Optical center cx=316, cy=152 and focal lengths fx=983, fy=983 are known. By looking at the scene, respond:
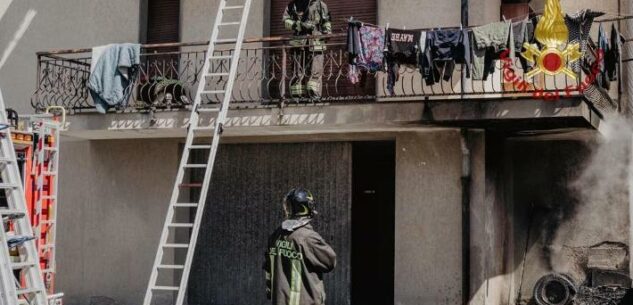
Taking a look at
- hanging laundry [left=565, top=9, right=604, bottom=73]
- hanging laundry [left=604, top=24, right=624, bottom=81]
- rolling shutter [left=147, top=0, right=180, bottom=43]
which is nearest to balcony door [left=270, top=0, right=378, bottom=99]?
rolling shutter [left=147, top=0, right=180, bottom=43]

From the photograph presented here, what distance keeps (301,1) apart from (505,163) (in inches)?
150

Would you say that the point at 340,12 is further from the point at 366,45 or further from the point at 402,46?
the point at 402,46

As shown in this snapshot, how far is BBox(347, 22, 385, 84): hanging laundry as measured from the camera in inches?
485

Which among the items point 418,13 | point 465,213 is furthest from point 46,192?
point 418,13

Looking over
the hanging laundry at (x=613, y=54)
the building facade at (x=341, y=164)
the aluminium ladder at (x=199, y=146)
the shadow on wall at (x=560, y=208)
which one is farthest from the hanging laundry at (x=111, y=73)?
the hanging laundry at (x=613, y=54)

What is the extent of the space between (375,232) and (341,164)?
2.24m

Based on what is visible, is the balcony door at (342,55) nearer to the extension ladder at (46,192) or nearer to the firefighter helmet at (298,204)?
the extension ladder at (46,192)

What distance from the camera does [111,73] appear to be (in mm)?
13867

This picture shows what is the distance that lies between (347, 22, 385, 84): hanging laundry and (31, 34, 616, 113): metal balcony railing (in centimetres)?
35

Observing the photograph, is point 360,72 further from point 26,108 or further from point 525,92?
point 26,108

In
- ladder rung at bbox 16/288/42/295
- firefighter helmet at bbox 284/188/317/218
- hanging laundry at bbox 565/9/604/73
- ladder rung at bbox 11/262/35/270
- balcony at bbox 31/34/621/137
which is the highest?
hanging laundry at bbox 565/9/604/73

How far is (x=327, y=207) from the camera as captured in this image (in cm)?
1431

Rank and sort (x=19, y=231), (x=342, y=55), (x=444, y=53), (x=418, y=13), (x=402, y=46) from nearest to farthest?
1. (x=19, y=231)
2. (x=444, y=53)
3. (x=402, y=46)
4. (x=418, y=13)
5. (x=342, y=55)

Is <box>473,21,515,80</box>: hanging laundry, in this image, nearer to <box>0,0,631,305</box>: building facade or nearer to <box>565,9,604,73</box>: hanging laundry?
<box>0,0,631,305</box>: building facade
